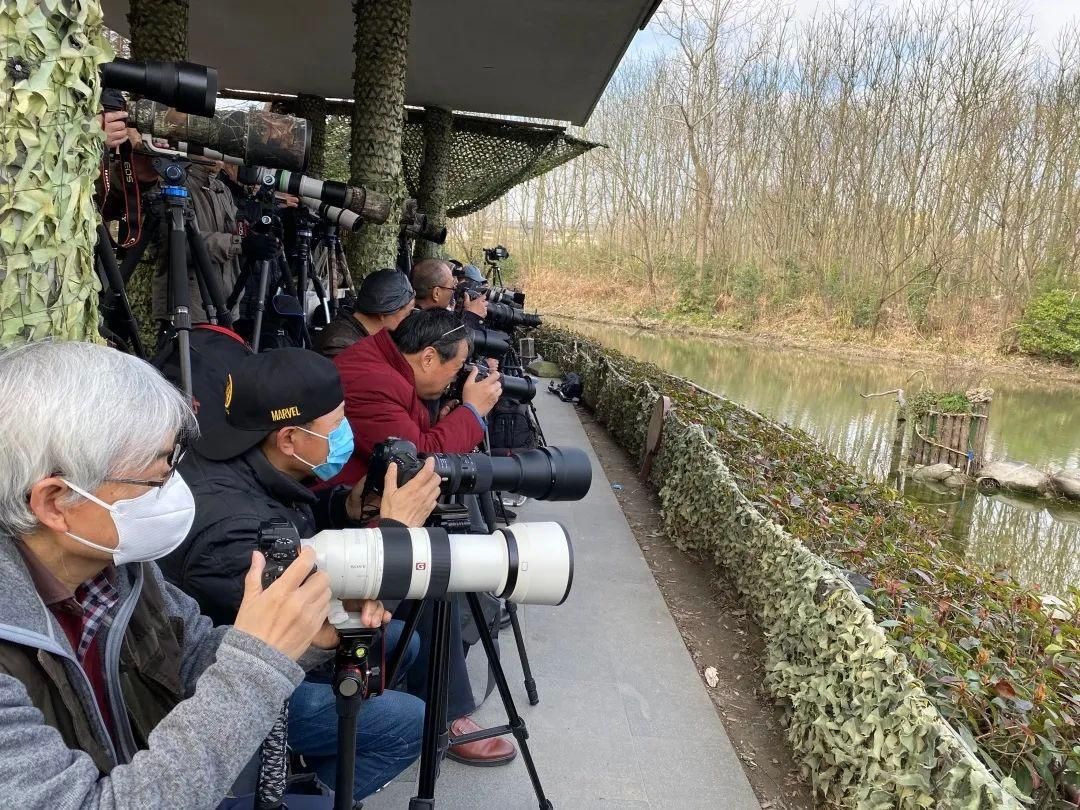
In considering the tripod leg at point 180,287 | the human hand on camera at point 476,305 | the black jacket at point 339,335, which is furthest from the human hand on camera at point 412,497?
the human hand on camera at point 476,305

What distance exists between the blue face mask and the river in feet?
13.5

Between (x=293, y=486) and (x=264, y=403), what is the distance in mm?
203

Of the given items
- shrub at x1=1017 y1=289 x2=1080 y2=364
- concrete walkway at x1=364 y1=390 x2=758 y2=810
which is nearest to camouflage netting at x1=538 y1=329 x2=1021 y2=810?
concrete walkway at x1=364 y1=390 x2=758 y2=810

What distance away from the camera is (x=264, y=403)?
1802 millimetres

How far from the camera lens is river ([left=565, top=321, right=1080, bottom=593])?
8203 mm

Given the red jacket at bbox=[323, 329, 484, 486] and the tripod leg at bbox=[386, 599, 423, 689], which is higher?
the red jacket at bbox=[323, 329, 484, 486]

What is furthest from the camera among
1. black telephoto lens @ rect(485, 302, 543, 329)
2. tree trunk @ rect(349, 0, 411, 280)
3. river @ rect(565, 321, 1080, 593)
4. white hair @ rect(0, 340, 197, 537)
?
river @ rect(565, 321, 1080, 593)

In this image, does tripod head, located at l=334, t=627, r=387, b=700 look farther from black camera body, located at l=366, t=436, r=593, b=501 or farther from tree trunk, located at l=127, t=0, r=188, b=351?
tree trunk, located at l=127, t=0, r=188, b=351

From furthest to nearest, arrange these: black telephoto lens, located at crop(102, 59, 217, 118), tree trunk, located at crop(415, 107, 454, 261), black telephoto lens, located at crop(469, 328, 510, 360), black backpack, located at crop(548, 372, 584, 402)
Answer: tree trunk, located at crop(415, 107, 454, 261)
black backpack, located at crop(548, 372, 584, 402)
black telephoto lens, located at crop(469, 328, 510, 360)
black telephoto lens, located at crop(102, 59, 217, 118)

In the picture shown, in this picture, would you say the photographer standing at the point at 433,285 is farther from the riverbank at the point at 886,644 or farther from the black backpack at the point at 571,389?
the black backpack at the point at 571,389

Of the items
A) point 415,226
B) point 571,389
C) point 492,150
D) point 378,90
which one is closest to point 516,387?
point 378,90

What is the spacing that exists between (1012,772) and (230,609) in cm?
191

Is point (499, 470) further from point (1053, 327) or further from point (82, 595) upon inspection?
point (1053, 327)

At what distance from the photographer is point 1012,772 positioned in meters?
1.97
